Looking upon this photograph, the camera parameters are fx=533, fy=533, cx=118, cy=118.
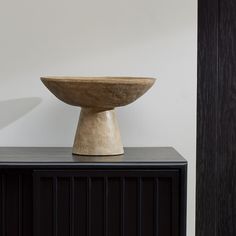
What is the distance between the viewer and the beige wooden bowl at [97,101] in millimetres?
1518

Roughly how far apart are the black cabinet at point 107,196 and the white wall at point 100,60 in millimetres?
345

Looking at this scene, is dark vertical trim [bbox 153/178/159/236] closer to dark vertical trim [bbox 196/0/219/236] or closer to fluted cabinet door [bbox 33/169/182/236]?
fluted cabinet door [bbox 33/169/182/236]

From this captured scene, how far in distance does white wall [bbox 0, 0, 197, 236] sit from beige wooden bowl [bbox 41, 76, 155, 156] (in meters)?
0.24

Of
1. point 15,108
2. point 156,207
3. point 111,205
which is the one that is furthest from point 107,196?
point 15,108

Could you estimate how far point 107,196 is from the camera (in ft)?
4.88

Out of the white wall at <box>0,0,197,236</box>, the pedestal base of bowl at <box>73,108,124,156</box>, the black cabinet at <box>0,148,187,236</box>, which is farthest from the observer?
the white wall at <box>0,0,197,236</box>

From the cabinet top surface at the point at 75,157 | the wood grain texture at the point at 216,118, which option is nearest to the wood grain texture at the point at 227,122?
the wood grain texture at the point at 216,118

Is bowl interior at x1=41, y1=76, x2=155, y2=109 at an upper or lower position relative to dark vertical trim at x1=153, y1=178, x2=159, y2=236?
upper

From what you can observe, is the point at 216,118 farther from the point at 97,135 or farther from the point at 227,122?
the point at 97,135

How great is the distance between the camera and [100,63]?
6.00 feet

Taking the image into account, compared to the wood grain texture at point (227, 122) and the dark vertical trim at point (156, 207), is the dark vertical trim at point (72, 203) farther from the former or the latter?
the wood grain texture at point (227, 122)

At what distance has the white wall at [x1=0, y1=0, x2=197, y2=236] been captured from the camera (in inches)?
71.6

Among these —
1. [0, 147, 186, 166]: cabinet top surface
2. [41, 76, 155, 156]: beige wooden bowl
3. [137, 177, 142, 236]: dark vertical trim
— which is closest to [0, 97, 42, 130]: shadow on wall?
[0, 147, 186, 166]: cabinet top surface

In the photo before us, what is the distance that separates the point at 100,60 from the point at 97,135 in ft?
1.13
